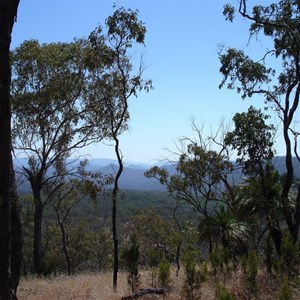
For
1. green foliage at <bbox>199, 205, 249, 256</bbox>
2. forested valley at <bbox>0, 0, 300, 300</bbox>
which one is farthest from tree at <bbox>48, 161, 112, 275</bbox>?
green foliage at <bbox>199, 205, 249, 256</bbox>

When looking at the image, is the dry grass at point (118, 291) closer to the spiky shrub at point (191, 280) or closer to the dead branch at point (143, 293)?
the dead branch at point (143, 293)

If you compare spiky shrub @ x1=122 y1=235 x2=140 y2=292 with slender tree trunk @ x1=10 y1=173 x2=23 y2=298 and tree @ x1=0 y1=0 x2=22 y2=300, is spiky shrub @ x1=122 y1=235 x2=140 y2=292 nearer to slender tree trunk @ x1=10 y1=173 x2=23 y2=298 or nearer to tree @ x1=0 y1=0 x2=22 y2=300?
slender tree trunk @ x1=10 y1=173 x2=23 y2=298

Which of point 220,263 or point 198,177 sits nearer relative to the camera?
point 220,263

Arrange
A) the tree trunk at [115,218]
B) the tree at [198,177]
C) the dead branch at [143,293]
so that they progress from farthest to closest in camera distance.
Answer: the tree at [198,177] → the tree trunk at [115,218] → the dead branch at [143,293]

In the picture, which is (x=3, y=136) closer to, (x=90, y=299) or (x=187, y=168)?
(x=90, y=299)

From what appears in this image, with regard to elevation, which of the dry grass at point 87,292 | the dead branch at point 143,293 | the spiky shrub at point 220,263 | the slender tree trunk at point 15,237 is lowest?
the dry grass at point 87,292

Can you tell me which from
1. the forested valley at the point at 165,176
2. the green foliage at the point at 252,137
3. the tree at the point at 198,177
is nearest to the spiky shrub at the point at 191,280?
the forested valley at the point at 165,176

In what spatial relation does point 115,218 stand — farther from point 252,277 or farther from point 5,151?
point 5,151

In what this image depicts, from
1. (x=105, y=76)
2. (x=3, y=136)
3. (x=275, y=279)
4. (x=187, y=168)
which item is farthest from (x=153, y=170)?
(x=3, y=136)

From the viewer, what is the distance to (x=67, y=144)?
21.5 m

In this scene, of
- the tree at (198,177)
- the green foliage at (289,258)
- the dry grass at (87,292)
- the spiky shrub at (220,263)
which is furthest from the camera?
the tree at (198,177)

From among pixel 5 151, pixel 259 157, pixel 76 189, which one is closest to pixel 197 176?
pixel 76 189

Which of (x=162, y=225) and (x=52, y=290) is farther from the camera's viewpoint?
(x=162, y=225)

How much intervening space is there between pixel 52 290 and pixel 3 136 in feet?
20.5
